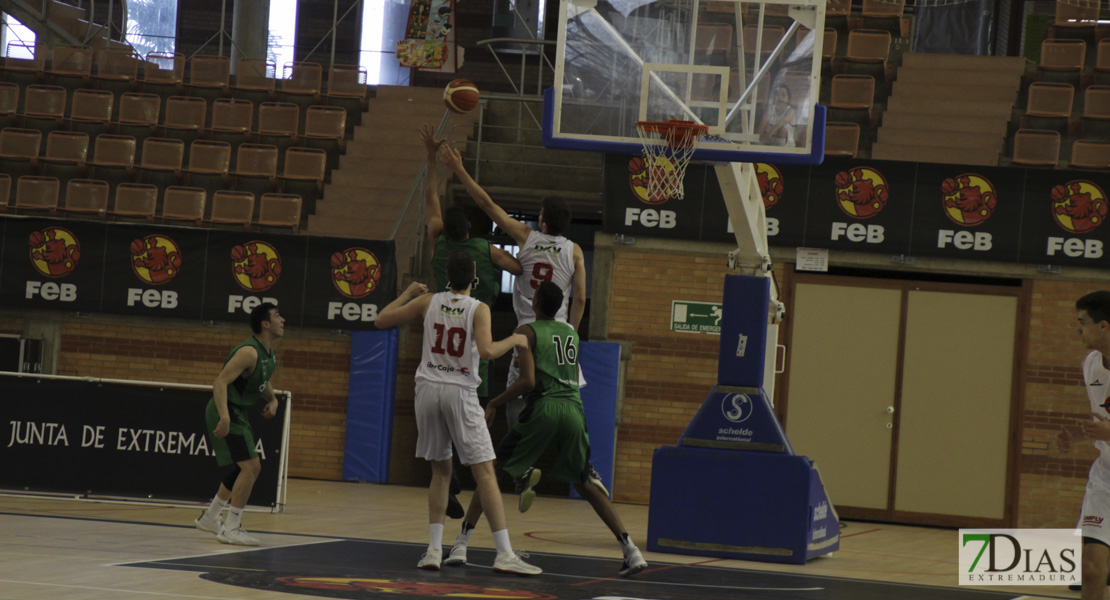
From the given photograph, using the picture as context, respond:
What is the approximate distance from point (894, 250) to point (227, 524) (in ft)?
26.7

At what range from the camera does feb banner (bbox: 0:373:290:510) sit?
11250mm

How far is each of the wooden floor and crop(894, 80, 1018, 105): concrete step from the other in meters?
6.29

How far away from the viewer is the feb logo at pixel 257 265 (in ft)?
47.3

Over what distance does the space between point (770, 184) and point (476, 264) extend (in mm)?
6019

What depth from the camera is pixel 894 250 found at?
1354cm

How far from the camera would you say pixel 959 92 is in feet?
53.9

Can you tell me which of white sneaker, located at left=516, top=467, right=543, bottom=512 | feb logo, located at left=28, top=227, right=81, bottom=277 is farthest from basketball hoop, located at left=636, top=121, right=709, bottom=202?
feb logo, located at left=28, top=227, right=81, bottom=277

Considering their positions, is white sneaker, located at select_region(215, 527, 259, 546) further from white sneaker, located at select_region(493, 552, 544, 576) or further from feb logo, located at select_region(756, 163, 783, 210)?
feb logo, located at select_region(756, 163, 783, 210)

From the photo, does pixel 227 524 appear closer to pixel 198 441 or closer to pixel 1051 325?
A: pixel 198 441

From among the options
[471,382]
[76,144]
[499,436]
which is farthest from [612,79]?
[76,144]

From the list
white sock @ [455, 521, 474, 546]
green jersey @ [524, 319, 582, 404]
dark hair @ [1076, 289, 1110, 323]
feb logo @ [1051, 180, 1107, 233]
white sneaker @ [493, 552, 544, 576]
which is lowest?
white sneaker @ [493, 552, 544, 576]

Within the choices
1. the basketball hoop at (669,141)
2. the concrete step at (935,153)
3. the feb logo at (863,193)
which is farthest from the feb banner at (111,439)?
the concrete step at (935,153)

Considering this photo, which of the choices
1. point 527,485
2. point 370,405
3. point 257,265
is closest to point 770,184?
point 370,405

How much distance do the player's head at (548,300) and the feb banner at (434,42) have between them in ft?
47.2
